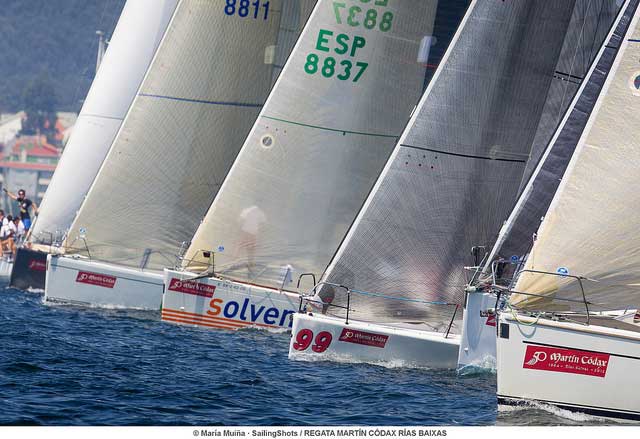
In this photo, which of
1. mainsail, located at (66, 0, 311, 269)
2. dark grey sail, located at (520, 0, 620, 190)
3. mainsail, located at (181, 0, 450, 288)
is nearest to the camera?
dark grey sail, located at (520, 0, 620, 190)

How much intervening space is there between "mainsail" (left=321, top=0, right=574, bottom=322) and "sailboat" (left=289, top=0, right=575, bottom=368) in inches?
0.5

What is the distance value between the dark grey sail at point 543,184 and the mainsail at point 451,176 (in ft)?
2.06

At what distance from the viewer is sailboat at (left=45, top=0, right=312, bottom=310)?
854 inches

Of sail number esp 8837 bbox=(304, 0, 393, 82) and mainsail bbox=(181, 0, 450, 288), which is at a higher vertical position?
sail number esp 8837 bbox=(304, 0, 393, 82)

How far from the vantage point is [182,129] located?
21844 mm

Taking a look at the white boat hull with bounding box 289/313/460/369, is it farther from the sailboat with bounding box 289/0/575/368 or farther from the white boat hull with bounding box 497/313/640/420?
the white boat hull with bounding box 497/313/640/420

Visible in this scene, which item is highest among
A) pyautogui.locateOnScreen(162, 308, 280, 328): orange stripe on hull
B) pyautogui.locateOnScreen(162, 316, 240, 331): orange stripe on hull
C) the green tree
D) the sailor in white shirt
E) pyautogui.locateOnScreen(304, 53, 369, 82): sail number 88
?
the green tree

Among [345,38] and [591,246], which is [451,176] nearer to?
[345,38]

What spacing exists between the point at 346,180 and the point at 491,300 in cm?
461

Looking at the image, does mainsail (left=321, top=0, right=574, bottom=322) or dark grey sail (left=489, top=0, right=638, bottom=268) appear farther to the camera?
mainsail (left=321, top=0, right=574, bottom=322)

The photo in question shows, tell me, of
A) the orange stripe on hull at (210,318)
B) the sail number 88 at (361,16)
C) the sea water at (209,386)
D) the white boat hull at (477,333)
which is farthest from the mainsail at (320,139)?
the white boat hull at (477,333)

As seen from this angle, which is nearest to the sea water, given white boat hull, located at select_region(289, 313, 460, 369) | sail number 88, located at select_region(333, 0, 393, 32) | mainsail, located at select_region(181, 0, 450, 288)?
white boat hull, located at select_region(289, 313, 460, 369)

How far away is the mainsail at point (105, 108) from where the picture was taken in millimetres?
24172

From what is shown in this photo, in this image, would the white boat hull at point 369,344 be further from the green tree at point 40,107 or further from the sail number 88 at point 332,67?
the green tree at point 40,107
